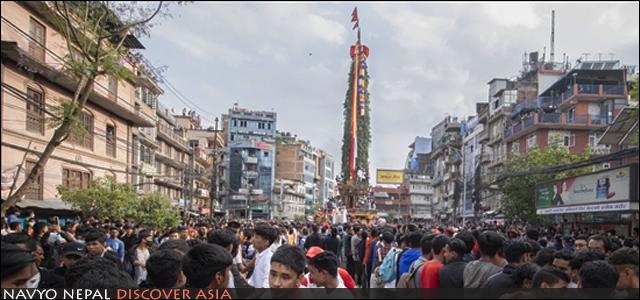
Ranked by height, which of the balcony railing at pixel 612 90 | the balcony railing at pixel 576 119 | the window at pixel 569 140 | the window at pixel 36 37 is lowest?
the window at pixel 569 140

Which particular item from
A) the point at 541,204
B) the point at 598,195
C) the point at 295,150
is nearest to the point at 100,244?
the point at 598,195

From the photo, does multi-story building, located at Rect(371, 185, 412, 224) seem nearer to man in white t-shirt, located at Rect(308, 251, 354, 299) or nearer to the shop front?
the shop front

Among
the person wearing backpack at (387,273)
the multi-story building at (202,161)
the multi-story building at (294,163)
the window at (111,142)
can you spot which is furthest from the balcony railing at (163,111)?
the multi-story building at (294,163)

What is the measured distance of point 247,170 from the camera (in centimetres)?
8006

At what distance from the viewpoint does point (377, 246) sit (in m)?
10.7

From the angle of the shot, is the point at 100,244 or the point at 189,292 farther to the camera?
the point at 100,244

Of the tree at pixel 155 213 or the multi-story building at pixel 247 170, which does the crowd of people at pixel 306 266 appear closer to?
the tree at pixel 155 213

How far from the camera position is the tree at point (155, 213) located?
68.8 ft

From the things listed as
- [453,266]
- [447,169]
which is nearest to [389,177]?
[447,169]

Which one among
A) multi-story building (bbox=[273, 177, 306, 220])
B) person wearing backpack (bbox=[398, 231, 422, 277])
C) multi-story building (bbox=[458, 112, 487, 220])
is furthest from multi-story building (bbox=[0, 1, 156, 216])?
multi-story building (bbox=[273, 177, 306, 220])

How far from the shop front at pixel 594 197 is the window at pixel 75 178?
61.5 ft

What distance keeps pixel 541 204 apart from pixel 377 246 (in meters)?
13.1

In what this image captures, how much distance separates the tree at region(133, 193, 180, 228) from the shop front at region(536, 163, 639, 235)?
14.7 m

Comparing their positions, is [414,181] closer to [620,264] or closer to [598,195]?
[598,195]
